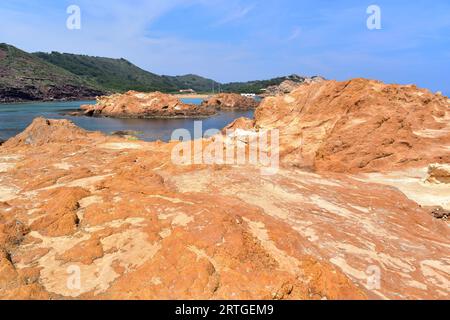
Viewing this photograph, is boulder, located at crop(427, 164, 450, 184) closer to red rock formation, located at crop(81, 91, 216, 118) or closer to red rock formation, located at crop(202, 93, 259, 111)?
red rock formation, located at crop(81, 91, 216, 118)

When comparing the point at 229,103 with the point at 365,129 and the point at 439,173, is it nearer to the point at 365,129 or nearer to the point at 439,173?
the point at 365,129

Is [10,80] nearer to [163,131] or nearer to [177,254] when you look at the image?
[163,131]

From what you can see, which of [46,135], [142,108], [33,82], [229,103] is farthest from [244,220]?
[33,82]

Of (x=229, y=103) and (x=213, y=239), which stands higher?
(x=229, y=103)

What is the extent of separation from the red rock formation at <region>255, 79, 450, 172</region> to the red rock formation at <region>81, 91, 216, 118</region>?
2408 inches

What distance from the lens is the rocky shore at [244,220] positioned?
639 centimetres

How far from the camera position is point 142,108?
7850 centimetres

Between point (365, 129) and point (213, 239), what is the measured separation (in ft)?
41.5

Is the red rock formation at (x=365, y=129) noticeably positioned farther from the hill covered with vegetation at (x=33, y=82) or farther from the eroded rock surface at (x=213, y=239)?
the hill covered with vegetation at (x=33, y=82)

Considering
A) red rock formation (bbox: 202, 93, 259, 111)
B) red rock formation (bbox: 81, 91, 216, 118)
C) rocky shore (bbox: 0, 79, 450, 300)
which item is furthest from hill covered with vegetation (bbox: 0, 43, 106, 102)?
rocky shore (bbox: 0, 79, 450, 300)

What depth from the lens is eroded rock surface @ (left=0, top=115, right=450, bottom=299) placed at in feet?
20.6
